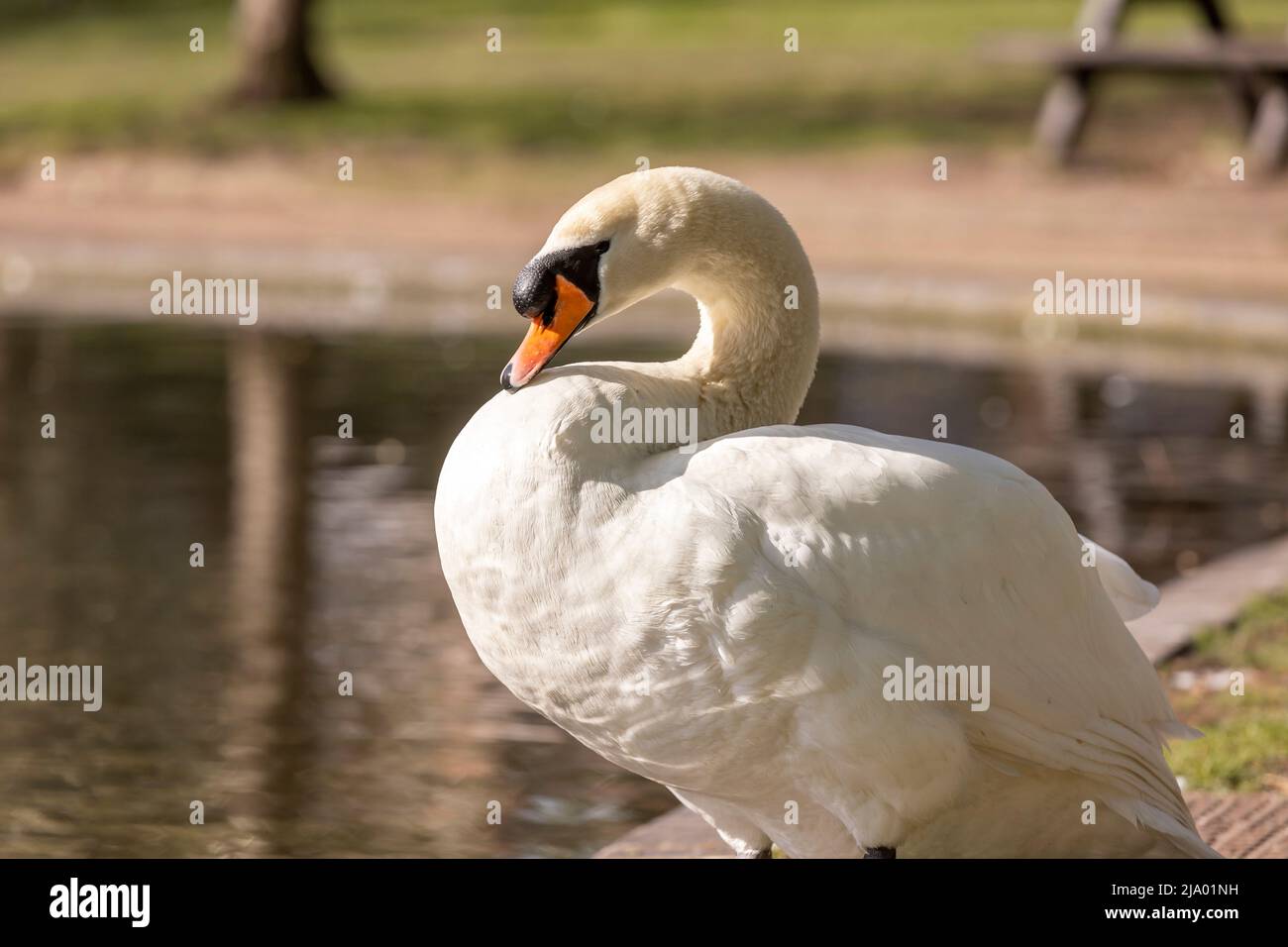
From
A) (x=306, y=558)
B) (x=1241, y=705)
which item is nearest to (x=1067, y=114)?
(x=306, y=558)

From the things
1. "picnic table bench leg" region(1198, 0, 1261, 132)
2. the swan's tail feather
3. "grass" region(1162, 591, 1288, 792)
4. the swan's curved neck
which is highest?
"picnic table bench leg" region(1198, 0, 1261, 132)

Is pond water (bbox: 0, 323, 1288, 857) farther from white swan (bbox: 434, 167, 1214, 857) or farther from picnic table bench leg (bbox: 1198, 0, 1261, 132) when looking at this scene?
picnic table bench leg (bbox: 1198, 0, 1261, 132)

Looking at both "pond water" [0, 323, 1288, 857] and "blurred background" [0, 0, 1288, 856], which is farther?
"blurred background" [0, 0, 1288, 856]

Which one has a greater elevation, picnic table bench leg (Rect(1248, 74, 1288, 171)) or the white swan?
picnic table bench leg (Rect(1248, 74, 1288, 171))

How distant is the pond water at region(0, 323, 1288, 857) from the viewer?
5391mm

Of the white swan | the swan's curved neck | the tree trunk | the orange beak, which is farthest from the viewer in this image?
the tree trunk

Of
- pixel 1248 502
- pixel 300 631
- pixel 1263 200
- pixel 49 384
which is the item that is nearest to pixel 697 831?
pixel 300 631

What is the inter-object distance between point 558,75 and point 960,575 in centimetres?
2317

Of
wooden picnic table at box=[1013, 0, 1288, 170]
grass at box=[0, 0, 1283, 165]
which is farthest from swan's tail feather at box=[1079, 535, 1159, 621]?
grass at box=[0, 0, 1283, 165]

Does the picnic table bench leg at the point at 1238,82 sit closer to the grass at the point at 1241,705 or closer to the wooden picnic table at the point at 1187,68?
the wooden picnic table at the point at 1187,68

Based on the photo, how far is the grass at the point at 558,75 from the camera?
21.2 meters

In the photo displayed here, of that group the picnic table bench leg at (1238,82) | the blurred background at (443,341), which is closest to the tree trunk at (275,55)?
the blurred background at (443,341)

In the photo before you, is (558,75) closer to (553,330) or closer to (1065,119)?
(1065,119)

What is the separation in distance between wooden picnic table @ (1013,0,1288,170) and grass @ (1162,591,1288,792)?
11705 mm
